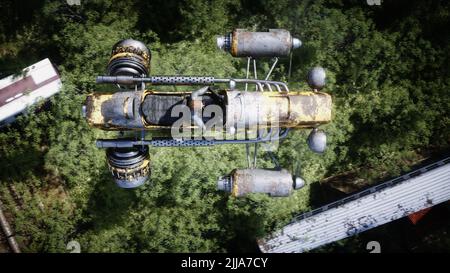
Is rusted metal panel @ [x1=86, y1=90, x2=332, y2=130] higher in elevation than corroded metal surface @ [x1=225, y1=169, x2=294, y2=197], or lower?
higher

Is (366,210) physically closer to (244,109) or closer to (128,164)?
(244,109)

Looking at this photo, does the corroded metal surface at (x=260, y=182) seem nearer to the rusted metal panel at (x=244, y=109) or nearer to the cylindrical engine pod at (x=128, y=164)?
the rusted metal panel at (x=244, y=109)

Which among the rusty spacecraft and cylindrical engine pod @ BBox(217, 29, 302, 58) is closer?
the rusty spacecraft

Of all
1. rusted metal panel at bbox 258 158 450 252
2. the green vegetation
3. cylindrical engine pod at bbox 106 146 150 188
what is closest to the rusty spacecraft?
cylindrical engine pod at bbox 106 146 150 188

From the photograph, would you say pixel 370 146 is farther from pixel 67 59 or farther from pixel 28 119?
pixel 28 119

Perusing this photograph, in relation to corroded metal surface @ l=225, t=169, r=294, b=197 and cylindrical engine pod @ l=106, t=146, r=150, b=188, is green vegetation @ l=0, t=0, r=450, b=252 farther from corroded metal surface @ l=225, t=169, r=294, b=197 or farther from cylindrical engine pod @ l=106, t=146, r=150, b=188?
corroded metal surface @ l=225, t=169, r=294, b=197

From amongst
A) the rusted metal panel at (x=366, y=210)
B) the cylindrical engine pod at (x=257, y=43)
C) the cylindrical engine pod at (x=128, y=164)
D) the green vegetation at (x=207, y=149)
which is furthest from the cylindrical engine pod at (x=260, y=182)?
the rusted metal panel at (x=366, y=210)

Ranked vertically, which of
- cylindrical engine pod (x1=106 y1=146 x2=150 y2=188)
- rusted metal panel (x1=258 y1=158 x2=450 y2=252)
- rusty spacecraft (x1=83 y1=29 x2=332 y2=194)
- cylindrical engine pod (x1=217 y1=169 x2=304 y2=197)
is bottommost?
rusted metal panel (x1=258 y1=158 x2=450 y2=252)

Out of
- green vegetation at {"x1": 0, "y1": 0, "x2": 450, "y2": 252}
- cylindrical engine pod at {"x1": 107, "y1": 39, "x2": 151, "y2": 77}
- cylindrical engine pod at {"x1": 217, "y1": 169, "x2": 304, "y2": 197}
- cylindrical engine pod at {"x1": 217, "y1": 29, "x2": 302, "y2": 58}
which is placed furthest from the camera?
green vegetation at {"x1": 0, "y1": 0, "x2": 450, "y2": 252}
